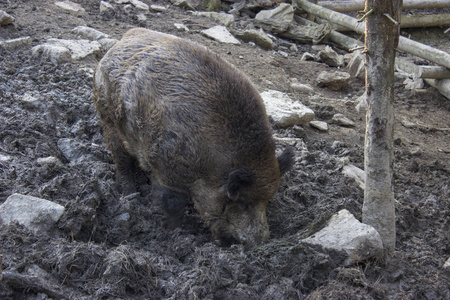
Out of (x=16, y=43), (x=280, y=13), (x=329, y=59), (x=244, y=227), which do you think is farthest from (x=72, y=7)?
(x=244, y=227)

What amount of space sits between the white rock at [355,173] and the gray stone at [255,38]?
16.5 feet

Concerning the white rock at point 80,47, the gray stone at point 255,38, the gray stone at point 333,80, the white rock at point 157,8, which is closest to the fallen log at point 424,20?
the gray stone at point 255,38

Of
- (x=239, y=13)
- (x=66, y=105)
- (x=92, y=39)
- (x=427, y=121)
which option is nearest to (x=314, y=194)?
(x=66, y=105)

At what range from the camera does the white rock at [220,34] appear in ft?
29.0

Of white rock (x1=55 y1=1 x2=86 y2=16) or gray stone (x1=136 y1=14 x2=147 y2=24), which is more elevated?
white rock (x1=55 y1=1 x2=86 y2=16)

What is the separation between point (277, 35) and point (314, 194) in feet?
23.1

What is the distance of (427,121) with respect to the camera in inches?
286

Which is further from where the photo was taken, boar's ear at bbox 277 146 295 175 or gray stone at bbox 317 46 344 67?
gray stone at bbox 317 46 344 67

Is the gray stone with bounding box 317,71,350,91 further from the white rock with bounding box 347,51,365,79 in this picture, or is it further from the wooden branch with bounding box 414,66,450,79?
the wooden branch with bounding box 414,66,450,79

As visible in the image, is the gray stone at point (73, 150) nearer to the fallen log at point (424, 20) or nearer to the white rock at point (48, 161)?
the white rock at point (48, 161)

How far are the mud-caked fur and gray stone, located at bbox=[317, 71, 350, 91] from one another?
442cm

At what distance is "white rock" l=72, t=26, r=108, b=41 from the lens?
289 inches

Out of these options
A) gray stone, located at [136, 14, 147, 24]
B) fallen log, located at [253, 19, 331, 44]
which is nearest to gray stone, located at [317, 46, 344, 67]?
fallen log, located at [253, 19, 331, 44]

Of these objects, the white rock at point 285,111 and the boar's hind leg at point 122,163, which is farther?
the white rock at point 285,111
